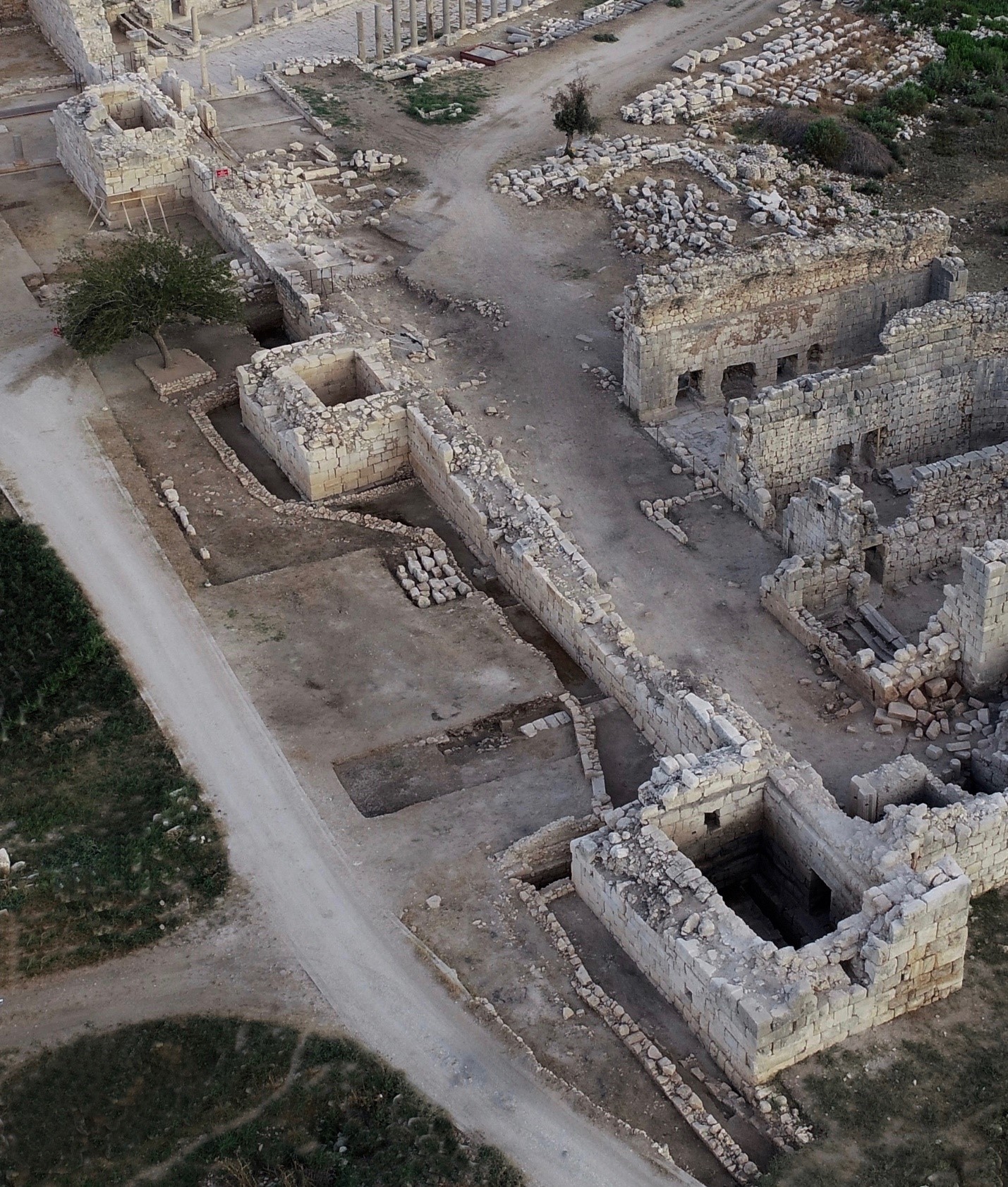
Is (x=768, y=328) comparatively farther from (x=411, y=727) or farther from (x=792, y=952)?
(x=792, y=952)

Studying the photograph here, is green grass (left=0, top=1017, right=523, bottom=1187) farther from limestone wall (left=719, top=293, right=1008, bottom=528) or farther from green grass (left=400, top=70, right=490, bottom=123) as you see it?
green grass (left=400, top=70, right=490, bottom=123)

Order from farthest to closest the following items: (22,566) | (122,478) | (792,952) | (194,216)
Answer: (194,216) → (122,478) → (22,566) → (792,952)

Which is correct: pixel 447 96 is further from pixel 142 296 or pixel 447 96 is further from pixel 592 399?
pixel 592 399

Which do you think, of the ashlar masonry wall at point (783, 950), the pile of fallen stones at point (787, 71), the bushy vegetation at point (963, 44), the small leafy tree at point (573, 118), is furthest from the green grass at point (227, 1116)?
the bushy vegetation at point (963, 44)

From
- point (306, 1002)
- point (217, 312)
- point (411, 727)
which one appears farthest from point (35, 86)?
point (306, 1002)

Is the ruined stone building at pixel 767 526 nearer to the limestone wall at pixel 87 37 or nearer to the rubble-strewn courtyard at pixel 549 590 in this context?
the rubble-strewn courtyard at pixel 549 590
